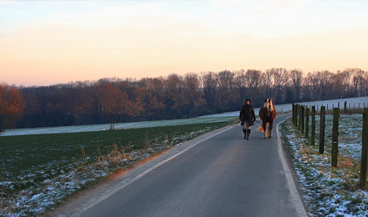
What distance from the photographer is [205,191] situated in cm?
741

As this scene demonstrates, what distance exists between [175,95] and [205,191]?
103664 millimetres

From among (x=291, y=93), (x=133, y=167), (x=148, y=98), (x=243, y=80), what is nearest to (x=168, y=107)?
(x=148, y=98)

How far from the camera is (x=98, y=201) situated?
6891mm

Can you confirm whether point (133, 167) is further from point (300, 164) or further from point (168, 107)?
point (168, 107)

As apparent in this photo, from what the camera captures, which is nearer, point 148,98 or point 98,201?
point 98,201

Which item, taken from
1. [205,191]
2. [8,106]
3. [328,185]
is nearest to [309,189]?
[328,185]

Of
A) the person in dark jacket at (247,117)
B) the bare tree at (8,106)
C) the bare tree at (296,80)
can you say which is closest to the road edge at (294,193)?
the person in dark jacket at (247,117)

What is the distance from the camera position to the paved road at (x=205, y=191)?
20.1 ft

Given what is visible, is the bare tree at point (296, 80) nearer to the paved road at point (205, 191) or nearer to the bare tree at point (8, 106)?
the bare tree at point (8, 106)

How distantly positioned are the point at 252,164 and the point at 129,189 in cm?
418

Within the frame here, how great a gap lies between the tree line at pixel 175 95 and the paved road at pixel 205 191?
90819mm

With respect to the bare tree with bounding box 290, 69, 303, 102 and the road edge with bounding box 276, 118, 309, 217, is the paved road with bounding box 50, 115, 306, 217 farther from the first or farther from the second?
the bare tree with bounding box 290, 69, 303, 102

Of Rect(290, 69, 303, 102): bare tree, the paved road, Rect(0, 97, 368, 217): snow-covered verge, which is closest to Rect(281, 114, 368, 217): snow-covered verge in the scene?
Rect(0, 97, 368, 217): snow-covered verge

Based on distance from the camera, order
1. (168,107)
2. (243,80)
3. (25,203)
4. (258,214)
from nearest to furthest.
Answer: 1. (258,214)
2. (25,203)
3. (168,107)
4. (243,80)
